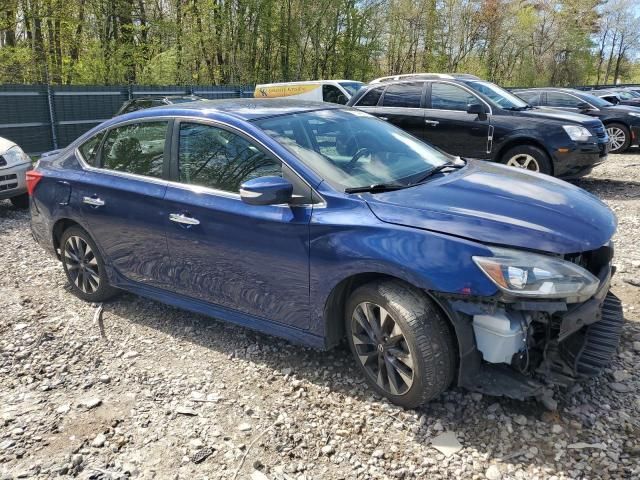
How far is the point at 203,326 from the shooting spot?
163 inches

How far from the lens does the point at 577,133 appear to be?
25.3 feet

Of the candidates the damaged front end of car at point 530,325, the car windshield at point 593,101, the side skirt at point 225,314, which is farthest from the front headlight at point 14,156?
the car windshield at point 593,101

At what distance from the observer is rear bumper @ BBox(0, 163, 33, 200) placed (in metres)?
7.46

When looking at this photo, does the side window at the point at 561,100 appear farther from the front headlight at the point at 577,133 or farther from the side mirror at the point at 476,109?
the side mirror at the point at 476,109

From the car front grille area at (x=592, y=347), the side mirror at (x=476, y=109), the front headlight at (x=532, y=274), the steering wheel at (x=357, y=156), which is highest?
the side mirror at (x=476, y=109)

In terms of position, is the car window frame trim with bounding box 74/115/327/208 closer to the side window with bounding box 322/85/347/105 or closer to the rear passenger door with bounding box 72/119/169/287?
the rear passenger door with bounding box 72/119/169/287

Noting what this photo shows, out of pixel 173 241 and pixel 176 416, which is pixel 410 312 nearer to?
pixel 176 416

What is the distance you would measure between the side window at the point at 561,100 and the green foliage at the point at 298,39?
604 inches

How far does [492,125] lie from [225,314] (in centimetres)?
577

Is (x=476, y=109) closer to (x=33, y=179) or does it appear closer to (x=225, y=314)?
(x=225, y=314)

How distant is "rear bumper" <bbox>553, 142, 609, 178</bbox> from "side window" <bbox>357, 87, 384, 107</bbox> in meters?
3.04

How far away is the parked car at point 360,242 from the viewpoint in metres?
2.66

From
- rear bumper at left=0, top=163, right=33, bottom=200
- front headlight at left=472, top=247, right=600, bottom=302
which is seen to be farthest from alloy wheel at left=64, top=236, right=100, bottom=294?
rear bumper at left=0, top=163, right=33, bottom=200

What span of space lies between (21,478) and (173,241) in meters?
1.62
